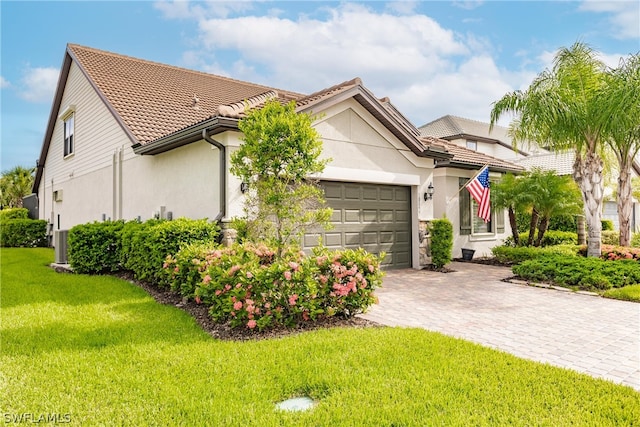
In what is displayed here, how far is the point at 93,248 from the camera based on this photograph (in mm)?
9914

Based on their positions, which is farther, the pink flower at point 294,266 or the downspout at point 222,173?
the downspout at point 222,173

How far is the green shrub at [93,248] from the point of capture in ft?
32.5

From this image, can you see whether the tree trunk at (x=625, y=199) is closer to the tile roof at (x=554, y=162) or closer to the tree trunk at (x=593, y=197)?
the tree trunk at (x=593, y=197)

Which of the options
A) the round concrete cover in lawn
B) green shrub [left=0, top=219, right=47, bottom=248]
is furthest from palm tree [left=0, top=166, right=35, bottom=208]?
the round concrete cover in lawn

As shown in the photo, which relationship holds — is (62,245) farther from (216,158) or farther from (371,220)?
(371,220)

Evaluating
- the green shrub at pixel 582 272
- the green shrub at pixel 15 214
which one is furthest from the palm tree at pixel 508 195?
the green shrub at pixel 15 214

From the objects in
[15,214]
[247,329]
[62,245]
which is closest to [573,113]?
[247,329]

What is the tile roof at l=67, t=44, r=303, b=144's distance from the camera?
473 inches

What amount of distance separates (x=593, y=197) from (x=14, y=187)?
3474cm

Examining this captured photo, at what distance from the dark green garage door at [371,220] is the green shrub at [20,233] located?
50.4 feet

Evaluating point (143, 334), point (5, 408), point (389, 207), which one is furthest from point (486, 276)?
point (5, 408)

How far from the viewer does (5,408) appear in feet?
11.1

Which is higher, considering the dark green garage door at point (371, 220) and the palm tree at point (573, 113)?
the palm tree at point (573, 113)

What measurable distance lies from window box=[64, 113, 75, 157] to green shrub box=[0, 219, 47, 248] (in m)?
3.91
